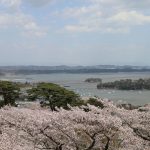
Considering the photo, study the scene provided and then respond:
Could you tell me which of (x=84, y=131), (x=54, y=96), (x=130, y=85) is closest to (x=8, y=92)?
(x=54, y=96)

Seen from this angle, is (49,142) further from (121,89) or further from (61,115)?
(121,89)

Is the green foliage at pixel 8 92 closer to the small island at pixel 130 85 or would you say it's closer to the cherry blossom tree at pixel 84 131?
the cherry blossom tree at pixel 84 131

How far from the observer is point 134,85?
110 meters

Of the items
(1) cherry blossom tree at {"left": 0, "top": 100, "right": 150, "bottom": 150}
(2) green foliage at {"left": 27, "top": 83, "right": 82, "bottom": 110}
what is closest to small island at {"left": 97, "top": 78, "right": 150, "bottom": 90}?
(2) green foliage at {"left": 27, "top": 83, "right": 82, "bottom": 110}

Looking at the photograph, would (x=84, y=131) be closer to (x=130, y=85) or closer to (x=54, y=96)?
(x=54, y=96)

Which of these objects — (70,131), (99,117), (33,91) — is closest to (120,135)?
(99,117)

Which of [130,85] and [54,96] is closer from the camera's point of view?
[54,96]

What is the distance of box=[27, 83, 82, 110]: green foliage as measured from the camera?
96.4ft

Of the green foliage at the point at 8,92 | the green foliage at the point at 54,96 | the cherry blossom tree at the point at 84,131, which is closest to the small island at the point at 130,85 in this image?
the green foliage at the point at 8,92

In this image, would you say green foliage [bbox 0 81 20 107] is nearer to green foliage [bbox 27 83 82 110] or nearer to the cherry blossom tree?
green foliage [bbox 27 83 82 110]

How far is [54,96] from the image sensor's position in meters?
30.1

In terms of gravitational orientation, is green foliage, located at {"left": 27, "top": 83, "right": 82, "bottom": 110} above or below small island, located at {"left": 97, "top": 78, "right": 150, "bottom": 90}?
above

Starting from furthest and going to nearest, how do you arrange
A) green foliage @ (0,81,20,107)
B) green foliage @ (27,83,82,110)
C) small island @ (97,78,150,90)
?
1. small island @ (97,78,150,90)
2. green foliage @ (0,81,20,107)
3. green foliage @ (27,83,82,110)

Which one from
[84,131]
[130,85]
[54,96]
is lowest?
[130,85]
